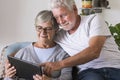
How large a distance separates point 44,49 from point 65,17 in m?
0.28

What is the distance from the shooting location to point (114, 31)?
236cm

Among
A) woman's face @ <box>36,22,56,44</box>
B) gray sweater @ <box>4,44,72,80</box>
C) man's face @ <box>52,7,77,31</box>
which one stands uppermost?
man's face @ <box>52,7,77,31</box>

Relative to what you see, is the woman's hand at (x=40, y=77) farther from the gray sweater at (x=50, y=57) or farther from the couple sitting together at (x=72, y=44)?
the gray sweater at (x=50, y=57)

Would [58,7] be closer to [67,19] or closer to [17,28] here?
[67,19]

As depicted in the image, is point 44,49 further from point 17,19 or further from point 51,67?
point 17,19

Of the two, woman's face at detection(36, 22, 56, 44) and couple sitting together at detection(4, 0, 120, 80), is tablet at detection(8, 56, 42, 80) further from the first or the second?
woman's face at detection(36, 22, 56, 44)

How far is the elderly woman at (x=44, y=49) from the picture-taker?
1.70 meters

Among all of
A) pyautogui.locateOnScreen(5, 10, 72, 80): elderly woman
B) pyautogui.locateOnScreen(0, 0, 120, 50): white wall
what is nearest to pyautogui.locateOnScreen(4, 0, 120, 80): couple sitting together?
pyautogui.locateOnScreen(5, 10, 72, 80): elderly woman

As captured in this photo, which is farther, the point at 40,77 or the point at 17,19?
the point at 17,19

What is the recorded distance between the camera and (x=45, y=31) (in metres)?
1.71

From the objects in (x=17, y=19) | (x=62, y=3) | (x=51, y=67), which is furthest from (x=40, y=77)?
(x=17, y=19)

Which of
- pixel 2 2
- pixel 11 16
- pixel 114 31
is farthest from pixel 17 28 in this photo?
pixel 114 31

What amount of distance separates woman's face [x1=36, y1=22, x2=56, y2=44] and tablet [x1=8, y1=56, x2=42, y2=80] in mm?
253

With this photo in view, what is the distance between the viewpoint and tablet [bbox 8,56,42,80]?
4.88 ft
